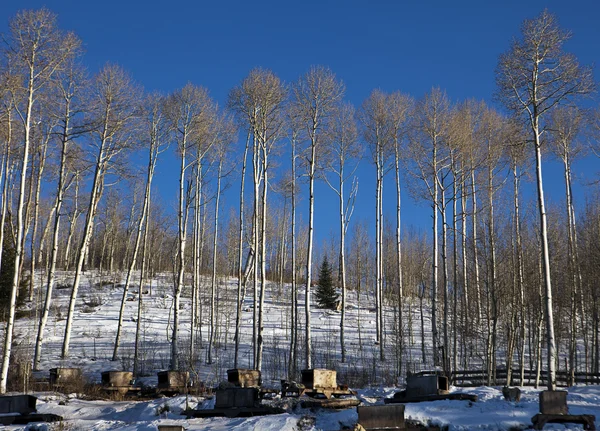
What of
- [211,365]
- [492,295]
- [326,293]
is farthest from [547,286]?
[326,293]

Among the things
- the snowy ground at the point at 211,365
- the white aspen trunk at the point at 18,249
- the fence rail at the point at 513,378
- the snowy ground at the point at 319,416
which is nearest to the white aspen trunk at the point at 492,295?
the fence rail at the point at 513,378

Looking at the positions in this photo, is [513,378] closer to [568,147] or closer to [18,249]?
[568,147]

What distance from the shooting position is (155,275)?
49.2 meters

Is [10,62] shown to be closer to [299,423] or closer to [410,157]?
[299,423]

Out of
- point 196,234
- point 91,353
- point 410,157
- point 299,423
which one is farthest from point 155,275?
point 299,423

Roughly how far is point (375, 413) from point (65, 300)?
28321 mm

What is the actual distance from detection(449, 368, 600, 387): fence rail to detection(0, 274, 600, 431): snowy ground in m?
2.95

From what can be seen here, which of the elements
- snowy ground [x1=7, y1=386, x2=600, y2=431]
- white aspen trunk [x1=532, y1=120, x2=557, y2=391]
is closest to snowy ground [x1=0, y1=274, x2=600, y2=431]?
snowy ground [x1=7, y1=386, x2=600, y2=431]

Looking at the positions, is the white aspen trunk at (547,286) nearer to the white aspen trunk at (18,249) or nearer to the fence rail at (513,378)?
the fence rail at (513,378)

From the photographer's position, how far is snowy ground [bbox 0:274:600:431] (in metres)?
12.1

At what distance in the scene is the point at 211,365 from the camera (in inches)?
1002

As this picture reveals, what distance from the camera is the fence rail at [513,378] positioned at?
879 inches

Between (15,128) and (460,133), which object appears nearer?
(15,128)

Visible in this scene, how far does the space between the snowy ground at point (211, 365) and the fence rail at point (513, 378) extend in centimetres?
295
